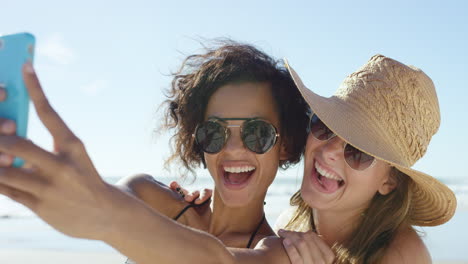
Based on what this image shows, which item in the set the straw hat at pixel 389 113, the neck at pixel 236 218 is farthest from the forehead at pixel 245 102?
the neck at pixel 236 218

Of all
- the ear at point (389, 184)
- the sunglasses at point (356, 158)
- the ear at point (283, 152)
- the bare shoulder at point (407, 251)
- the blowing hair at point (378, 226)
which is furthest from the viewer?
the ear at point (283, 152)

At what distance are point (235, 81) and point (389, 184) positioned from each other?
1.25 meters

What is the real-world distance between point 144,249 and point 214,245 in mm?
401

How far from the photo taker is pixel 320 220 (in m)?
3.61

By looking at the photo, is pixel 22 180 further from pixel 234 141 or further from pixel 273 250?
pixel 234 141

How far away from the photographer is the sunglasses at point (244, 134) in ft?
11.3

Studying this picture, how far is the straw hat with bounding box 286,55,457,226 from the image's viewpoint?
3.17 m

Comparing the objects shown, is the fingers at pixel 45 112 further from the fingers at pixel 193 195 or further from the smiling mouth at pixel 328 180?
the fingers at pixel 193 195

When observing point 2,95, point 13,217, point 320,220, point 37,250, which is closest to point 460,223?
point 37,250

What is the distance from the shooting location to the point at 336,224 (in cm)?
351

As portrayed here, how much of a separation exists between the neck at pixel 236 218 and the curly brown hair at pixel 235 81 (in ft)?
1.68

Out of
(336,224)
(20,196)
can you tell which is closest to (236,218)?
(336,224)

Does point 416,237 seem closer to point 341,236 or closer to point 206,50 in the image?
point 341,236

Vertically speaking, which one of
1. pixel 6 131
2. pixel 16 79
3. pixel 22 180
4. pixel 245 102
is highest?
pixel 16 79
